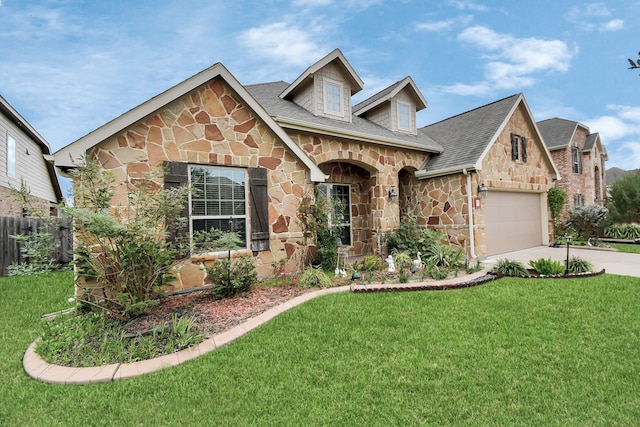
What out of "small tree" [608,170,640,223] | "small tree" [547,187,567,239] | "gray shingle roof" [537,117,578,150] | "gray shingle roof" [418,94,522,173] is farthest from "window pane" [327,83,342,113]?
"small tree" [608,170,640,223]

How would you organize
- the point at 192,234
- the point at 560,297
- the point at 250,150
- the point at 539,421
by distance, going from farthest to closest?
1. the point at 250,150
2. the point at 192,234
3. the point at 560,297
4. the point at 539,421

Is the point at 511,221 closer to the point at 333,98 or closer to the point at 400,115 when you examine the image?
the point at 400,115

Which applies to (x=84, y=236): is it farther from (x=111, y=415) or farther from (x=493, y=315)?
(x=493, y=315)

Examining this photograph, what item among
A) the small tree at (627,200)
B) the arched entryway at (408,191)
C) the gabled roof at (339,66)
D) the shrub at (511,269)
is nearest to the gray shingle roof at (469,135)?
the arched entryway at (408,191)

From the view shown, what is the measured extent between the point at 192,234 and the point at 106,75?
731cm

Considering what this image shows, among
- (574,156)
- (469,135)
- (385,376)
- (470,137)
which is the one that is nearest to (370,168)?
(470,137)

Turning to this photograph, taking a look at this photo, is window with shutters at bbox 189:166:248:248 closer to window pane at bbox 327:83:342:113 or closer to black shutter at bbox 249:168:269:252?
black shutter at bbox 249:168:269:252

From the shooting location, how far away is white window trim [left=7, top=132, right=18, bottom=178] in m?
12.2

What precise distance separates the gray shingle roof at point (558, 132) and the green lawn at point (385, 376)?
21.0 m

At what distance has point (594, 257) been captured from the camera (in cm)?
988

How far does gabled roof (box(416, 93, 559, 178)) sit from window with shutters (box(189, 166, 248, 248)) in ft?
23.2

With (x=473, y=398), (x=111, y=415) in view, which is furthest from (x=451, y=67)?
(x=111, y=415)

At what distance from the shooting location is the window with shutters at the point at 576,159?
69.8ft

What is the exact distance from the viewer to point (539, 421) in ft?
8.04
